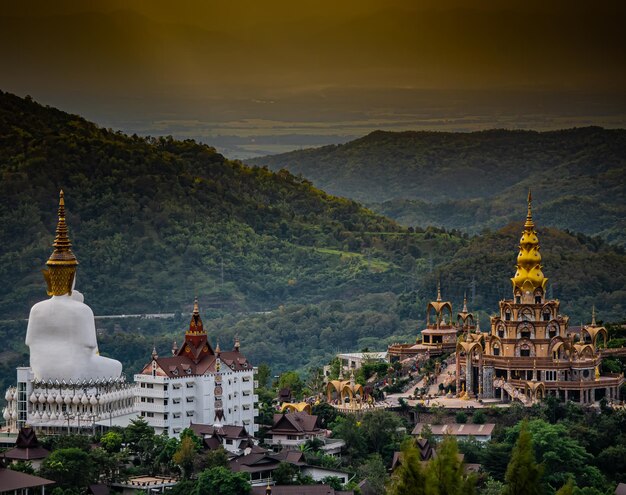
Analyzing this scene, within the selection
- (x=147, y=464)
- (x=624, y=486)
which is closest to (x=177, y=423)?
(x=147, y=464)

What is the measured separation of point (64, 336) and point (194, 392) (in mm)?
5883

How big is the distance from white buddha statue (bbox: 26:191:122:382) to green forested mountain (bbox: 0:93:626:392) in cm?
4587

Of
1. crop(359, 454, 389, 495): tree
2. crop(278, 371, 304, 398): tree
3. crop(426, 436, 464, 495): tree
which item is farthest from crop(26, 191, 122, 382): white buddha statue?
crop(426, 436, 464, 495): tree

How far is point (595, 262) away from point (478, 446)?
202 feet

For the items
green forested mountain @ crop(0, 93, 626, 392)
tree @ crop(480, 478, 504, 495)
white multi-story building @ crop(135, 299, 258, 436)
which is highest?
green forested mountain @ crop(0, 93, 626, 392)

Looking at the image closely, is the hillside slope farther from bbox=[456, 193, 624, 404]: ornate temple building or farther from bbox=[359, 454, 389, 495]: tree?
bbox=[359, 454, 389, 495]: tree

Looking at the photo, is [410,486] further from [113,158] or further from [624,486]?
[113,158]

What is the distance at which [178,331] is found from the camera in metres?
142

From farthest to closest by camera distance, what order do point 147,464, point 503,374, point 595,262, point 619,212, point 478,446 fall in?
1. point 619,212
2. point 595,262
3. point 503,374
4. point 478,446
5. point 147,464

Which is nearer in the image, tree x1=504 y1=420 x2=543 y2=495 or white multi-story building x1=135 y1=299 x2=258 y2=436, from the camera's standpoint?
tree x1=504 y1=420 x2=543 y2=495

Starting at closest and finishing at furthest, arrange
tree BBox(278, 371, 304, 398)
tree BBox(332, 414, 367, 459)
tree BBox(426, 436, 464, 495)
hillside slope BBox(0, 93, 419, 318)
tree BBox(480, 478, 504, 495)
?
1. tree BBox(426, 436, 464, 495)
2. tree BBox(480, 478, 504, 495)
3. tree BBox(332, 414, 367, 459)
4. tree BBox(278, 371, 304, 398)
5. hillside slope BBox(0, 93, 419, 318)

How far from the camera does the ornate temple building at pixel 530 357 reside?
85000 mm

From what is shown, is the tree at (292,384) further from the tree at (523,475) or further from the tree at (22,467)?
the tree at (523,475)

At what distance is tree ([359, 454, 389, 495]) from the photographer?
7412cm
